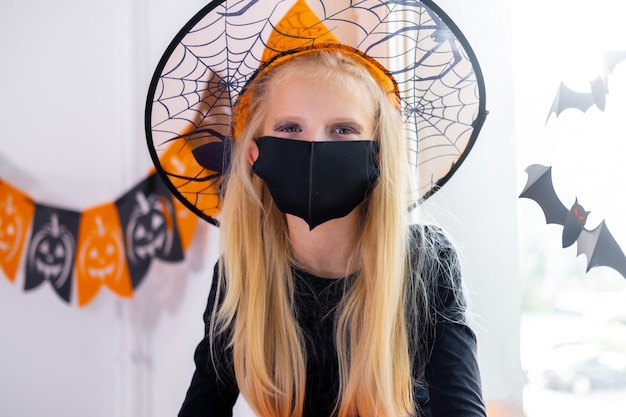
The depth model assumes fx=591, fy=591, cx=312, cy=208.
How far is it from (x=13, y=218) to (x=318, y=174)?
3.09 ft

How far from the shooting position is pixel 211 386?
3.68 feet

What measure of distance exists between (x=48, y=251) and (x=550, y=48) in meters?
1.29

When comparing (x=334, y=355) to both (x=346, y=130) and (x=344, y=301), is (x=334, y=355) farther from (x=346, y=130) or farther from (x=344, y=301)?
(x=346, y=130)

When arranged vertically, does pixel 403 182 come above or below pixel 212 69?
below

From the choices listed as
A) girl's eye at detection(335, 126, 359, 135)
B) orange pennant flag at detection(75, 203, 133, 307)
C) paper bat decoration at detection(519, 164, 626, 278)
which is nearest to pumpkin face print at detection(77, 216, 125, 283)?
orange pennant flag at detection(75, 203, 133, 307)

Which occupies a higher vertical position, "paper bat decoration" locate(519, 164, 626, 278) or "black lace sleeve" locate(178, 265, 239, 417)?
"paper bat decoration" locate(519, 164, 626, 278)

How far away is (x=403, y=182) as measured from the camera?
1.07m

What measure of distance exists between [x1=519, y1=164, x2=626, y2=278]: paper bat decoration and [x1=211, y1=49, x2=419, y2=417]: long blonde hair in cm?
35

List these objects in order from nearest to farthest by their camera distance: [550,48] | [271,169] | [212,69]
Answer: [271,169] < [212,69] < [550,48]

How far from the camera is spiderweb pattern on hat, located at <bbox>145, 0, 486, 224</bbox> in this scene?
42.4 inches

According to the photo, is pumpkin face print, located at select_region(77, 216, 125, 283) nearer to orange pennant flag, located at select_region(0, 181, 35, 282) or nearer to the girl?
orange pennant flag, located at select_region(0, 181, 35, 282)

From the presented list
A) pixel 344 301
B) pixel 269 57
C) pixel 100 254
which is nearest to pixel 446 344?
pixel 344 301

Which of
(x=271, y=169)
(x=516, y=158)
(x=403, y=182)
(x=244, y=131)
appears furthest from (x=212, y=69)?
(x=516, y=158)

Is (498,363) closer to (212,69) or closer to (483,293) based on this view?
(483,293)
